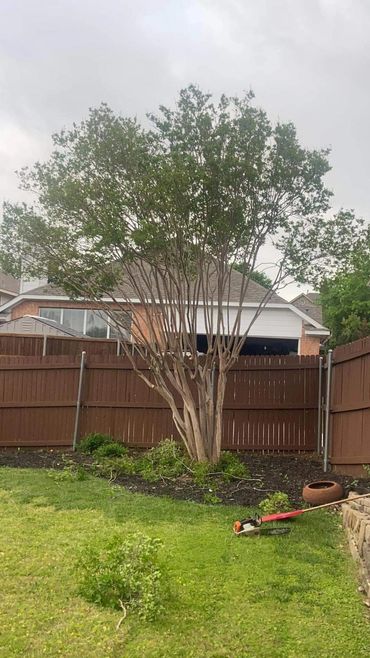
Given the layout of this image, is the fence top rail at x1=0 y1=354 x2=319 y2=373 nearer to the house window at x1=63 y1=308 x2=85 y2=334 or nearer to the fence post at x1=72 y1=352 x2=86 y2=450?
the fence post at x1=72 y1=352 x2=86 y2=450

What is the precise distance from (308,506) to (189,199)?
4.07 metres

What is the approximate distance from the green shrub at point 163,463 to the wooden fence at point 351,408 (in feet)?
7.03

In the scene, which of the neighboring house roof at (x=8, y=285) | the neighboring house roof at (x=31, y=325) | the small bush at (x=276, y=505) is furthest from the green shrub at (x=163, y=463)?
the neighboring house roof at (x=8, y=285)

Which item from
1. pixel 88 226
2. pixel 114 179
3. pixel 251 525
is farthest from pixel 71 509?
pixel 114 179

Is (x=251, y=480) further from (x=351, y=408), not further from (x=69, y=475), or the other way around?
(x=69, y=475)

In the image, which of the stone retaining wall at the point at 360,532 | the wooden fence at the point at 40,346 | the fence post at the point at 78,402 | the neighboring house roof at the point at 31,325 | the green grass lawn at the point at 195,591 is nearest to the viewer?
the green grass lawn at the point at 195,591

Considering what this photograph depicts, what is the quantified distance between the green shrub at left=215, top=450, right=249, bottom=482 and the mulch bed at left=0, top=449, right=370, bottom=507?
0.13 m

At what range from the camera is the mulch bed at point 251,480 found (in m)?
6.88

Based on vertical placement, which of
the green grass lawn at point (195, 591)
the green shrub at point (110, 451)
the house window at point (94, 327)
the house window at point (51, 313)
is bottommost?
the green grass lawn at point (195, 591)

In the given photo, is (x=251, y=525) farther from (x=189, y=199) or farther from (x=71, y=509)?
(x=189, y=199)

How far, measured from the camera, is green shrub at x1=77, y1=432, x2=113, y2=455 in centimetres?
1006

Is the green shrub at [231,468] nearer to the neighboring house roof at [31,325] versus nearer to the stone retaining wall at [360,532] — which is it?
the stone retaining wall at [360,532]

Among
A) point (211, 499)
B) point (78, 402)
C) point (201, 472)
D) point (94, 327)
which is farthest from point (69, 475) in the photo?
point (94, 327)

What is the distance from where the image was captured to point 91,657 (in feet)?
10.1
